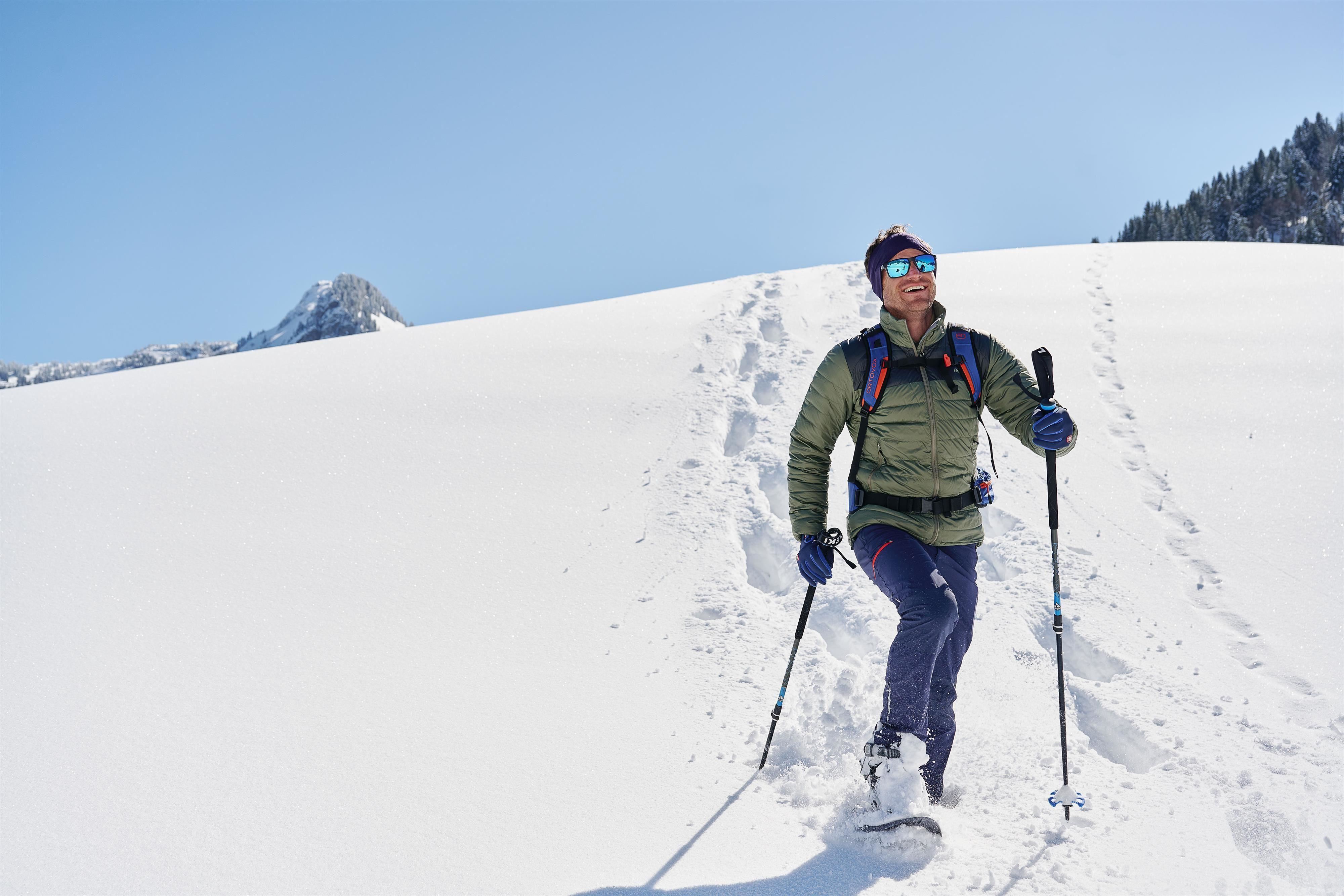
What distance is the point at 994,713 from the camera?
13.0 ft

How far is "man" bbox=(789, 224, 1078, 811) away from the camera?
320cm

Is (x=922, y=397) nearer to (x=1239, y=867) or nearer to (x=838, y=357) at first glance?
(x=838, y=357)

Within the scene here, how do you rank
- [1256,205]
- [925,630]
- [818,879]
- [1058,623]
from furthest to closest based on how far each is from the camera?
[1256,205] → [1058,623] → [925,630] → [818,879]

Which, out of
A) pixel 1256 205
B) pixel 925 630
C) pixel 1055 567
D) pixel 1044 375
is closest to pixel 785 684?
pixel 925 630

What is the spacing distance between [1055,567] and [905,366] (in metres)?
1.21

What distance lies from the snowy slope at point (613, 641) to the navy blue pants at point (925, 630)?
13.4 inches

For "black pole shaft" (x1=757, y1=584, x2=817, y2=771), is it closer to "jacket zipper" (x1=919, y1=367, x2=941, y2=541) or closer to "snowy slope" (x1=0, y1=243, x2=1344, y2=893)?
"snowy slope" (x1=0, y1=243, x2=1344, y2=893)

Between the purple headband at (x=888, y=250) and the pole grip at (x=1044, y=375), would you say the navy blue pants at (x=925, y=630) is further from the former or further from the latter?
the purple headband at (x=888, y=250)

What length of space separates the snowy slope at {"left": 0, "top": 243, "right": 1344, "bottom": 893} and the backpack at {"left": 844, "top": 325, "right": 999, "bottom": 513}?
124 cm

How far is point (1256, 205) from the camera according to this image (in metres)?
67.7

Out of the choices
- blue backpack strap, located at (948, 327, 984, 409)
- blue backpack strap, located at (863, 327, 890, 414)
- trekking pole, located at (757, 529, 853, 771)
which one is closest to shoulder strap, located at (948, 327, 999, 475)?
blue backpack strap, located at (948, 327, 984, 409)

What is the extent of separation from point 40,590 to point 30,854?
270 cm

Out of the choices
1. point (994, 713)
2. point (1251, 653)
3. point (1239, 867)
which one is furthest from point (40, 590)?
point (1251, 653)

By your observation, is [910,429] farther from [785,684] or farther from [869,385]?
[785,684]
